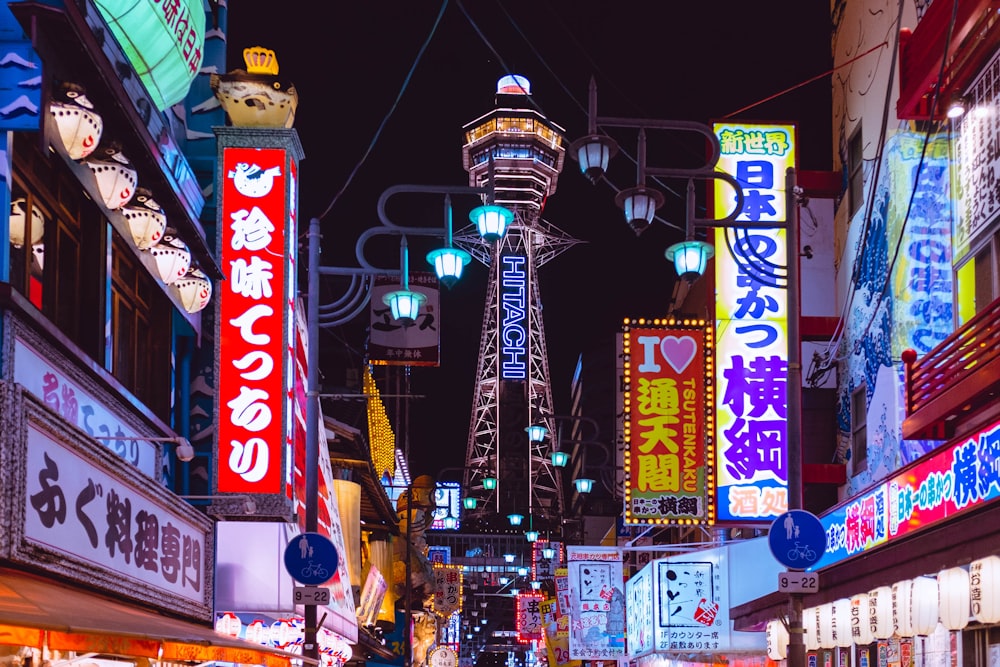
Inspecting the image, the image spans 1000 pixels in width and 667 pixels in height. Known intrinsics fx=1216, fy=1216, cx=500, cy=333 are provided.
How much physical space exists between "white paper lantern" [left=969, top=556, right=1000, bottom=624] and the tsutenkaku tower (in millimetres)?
105806

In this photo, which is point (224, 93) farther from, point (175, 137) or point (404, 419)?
point (404, 419)

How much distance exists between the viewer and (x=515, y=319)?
124 meters

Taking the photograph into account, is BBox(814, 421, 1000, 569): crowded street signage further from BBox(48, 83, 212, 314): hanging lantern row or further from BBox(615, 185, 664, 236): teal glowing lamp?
BBox(48, 83, 212, 314): hanging lantern row

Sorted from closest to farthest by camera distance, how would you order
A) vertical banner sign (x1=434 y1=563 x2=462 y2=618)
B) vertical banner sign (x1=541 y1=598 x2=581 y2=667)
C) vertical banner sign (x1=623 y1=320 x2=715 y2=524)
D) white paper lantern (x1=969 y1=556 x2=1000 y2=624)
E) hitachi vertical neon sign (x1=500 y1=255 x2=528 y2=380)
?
white paper lantern (x1=969 y1=556 x2=1000 y2=624) → vertical banner sign (x1=623 y1=320 x2=715 y2=524) → vertical banner sign (x1=541 y1=598 x2=581 y2=667) → vertical banner sign (x1=434 y1=563 x2=462 y2=618) → hitachi vertical neon sign (x1=500 y1=255 x2=528 y2=380)

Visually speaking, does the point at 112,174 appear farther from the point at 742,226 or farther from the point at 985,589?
the point at 985,589

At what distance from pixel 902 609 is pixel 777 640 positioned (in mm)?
7370

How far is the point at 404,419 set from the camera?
8031 cm

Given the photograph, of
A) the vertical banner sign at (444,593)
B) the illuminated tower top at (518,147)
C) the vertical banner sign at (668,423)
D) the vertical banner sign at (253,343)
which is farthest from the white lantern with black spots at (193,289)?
the illuminated tower top at (518,147)

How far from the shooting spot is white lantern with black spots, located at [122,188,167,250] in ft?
46.8

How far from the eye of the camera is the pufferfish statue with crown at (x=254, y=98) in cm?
1794

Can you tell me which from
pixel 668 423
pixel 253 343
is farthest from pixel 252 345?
pixel 668 423

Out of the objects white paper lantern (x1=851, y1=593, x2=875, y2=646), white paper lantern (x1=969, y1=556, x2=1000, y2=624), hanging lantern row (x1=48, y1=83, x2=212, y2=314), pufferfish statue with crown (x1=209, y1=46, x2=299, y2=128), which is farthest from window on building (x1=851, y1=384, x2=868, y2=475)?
hanging lantern row (x1=48, y1=83, x2=212, y2=314)

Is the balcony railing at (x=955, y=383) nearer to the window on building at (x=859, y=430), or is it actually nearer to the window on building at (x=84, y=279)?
the window on building at (x=859, y=430)

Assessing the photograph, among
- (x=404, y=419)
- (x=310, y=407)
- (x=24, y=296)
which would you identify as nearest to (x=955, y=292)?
(x=310, y=407)
